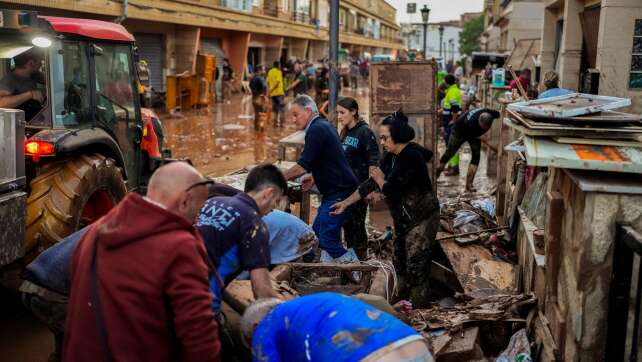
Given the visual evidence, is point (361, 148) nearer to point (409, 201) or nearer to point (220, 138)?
point (409, 201)

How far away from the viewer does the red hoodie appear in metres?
2.54

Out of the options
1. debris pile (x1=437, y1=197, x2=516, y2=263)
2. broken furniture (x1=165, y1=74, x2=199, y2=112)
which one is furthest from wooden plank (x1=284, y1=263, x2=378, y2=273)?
broken furniture (x1=165, y1=74, x2=199, y2=112)

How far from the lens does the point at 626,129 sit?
3660mm

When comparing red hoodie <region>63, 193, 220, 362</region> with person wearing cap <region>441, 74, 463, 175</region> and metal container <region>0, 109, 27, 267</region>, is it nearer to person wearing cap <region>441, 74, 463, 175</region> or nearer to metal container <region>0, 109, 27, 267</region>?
metal container <region>0, 109, 27, 267</region>

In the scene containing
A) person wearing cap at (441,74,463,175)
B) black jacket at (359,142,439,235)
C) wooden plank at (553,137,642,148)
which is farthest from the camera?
person wearing cap at (441,74,463,175)

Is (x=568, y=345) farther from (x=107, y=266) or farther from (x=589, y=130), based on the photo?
(x=107, y=266)

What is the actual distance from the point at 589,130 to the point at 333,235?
3.12m

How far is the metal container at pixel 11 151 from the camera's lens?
4.51 m

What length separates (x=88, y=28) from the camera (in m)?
6.18

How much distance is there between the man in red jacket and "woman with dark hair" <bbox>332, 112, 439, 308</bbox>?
3270 mm

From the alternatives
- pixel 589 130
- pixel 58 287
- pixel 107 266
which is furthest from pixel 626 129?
pixel 58 287

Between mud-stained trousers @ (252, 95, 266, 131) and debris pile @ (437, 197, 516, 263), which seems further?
mud-stained trousers @ (252, 95, 266, 131)

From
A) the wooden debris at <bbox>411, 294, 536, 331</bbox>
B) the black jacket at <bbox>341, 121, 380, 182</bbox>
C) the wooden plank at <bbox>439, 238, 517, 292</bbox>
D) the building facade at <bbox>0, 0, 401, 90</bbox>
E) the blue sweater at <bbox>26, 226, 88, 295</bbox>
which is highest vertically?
the building facade at <bbox>0, 0, 401, 90</bbox>

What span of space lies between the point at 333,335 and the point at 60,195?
3.60 m
